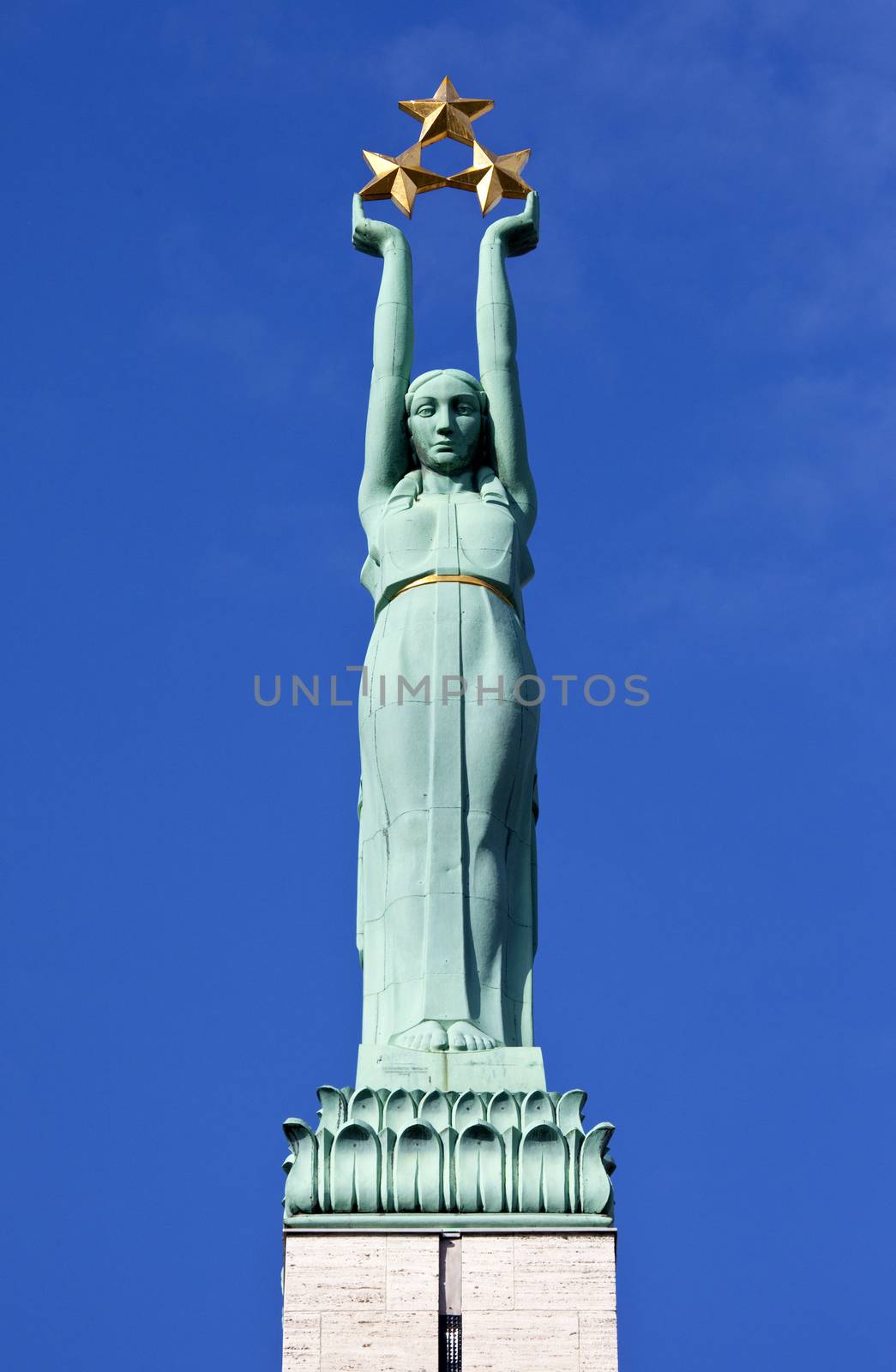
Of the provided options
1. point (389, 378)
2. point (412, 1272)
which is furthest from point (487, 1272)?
→ point (389, 378)

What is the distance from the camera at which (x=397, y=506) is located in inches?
901

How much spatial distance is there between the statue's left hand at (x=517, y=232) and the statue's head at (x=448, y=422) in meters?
1.58

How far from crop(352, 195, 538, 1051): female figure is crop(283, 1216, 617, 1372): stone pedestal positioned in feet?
6.01

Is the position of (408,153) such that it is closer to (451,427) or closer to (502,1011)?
(451,427)

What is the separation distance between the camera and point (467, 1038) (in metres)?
20.3

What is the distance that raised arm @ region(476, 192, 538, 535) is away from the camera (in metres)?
23.2

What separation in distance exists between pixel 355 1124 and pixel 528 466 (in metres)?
6.41

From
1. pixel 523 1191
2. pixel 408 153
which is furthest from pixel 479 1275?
pixel 408 153

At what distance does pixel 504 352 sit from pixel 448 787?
4115 millimetres

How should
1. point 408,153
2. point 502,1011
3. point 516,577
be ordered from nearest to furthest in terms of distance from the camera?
point 502,1011 → point 516,577 → point 408,153

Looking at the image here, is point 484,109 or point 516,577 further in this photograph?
point 484,109

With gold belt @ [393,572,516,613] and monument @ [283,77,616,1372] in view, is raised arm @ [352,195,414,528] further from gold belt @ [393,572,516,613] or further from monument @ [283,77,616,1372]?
gold belt @ [393,572,516,613]

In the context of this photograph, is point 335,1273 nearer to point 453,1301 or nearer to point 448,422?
point 453,1301

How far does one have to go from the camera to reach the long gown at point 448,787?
2098 cm
